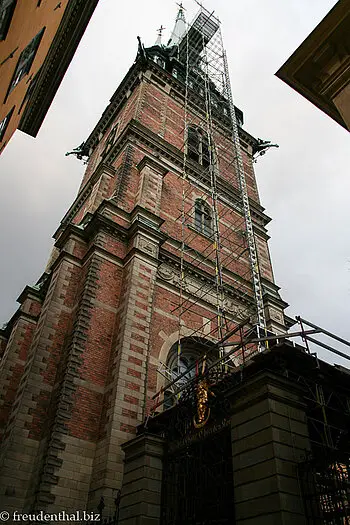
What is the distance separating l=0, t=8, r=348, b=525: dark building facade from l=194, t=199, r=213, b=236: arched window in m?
0.11

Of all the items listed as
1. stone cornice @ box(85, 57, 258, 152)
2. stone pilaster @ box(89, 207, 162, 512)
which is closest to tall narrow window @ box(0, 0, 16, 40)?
stone pilaster @ box(89, 207, 162, 512)

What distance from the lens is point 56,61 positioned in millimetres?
15281

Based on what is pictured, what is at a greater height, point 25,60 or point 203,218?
point 203,218

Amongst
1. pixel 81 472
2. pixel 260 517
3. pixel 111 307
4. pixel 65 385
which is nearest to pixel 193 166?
pixel 111 307

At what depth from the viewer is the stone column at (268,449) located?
6.27 m

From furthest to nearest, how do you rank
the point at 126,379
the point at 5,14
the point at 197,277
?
1. the point at 197,277
2. the point at 126,379
3. the point at 5,14

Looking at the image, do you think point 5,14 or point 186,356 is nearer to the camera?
point 5,14

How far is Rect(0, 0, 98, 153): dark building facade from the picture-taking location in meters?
9.85

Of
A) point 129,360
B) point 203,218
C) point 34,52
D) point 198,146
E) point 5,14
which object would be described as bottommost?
point 129,360

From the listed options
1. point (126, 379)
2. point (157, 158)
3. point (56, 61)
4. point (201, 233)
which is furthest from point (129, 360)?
point (157, 158)

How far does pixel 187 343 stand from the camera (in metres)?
15.9

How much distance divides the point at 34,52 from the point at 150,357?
10.1 metres

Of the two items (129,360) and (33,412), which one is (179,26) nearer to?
(129,360)

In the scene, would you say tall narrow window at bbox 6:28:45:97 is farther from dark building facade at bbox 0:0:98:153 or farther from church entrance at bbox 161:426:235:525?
church entrance at bbox 161:426:235:525
